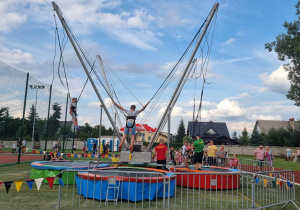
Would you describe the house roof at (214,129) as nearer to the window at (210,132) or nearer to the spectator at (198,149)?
the window at (210,132)

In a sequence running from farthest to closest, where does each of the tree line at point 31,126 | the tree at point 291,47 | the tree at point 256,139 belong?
the tree at point 256,139 < the tree at point 291,47 < the tree line at point 31,126

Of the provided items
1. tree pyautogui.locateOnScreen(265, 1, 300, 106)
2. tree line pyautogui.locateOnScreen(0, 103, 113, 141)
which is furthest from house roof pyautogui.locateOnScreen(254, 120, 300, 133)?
tree line pyautogui.locateOnScreen(0, 103, 113, 141)

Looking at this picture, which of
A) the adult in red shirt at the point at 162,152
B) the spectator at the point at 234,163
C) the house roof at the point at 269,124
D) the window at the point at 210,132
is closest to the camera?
the adult in red shirt at the point at 162,152

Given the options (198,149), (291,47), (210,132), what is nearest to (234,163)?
(198,149)

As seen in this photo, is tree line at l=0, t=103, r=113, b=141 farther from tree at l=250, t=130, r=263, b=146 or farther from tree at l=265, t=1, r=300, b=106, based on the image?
tree at l=250, t=130, r=263, b=146

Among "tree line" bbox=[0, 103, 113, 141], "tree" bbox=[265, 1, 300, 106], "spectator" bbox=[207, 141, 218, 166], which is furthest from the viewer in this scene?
"tree" bbox=[265, 1, 300, 106]

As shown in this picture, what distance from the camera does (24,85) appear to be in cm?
1689

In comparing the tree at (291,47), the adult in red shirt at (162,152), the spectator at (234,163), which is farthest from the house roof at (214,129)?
the adult in red shirt at (162,152)

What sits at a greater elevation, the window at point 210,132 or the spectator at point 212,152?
the window at point 210,132

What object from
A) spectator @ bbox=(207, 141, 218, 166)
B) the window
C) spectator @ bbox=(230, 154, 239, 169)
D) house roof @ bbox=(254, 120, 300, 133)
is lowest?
spectator @ bbox=(230, 154, 239, 169)

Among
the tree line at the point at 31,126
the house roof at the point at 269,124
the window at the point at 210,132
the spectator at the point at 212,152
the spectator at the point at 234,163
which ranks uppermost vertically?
the house roof at the point at 269,124

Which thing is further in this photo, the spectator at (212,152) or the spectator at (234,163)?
the spectator at (212,152)

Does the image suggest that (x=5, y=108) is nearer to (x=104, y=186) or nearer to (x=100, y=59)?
(x=100, y=59)

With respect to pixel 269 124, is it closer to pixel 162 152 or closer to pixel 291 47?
pixel 291 47
